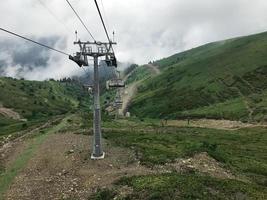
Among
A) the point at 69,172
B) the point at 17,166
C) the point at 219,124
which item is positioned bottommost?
the point at 69,172

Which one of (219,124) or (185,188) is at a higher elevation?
(219,124)

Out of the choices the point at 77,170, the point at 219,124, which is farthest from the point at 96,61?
the point at 219,124

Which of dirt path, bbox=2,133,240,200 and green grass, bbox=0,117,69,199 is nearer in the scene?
dirt path, bbox=2,133,240,200

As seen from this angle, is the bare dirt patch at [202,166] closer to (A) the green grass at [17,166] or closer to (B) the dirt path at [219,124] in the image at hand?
(A) the green grass at [17,166]

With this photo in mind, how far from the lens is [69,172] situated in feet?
142

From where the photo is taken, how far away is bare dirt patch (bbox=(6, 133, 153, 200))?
122 ft

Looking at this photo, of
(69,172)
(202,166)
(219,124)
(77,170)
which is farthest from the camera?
(219,124)

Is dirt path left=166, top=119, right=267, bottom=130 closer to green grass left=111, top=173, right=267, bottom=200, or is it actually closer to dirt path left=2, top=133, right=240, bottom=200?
dirt path left=2, top=133, right=240, bottom=200

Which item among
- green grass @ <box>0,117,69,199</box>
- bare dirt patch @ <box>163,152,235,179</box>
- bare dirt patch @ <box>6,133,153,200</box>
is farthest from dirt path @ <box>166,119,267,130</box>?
bare dirt patch @ <box>6,133,153,200</box>

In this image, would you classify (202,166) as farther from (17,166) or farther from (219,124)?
(219,124)

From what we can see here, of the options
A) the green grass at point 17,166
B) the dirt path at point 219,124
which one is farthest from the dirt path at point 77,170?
the dirt path at point 219,124

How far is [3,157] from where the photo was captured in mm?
53250

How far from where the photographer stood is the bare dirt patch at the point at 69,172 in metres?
37.1

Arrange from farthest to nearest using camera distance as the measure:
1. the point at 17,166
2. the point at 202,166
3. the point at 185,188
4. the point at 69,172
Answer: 1. the point at 17,166
2. the point at 202,166
3. the point at 69,172
4. the point at 185,188
